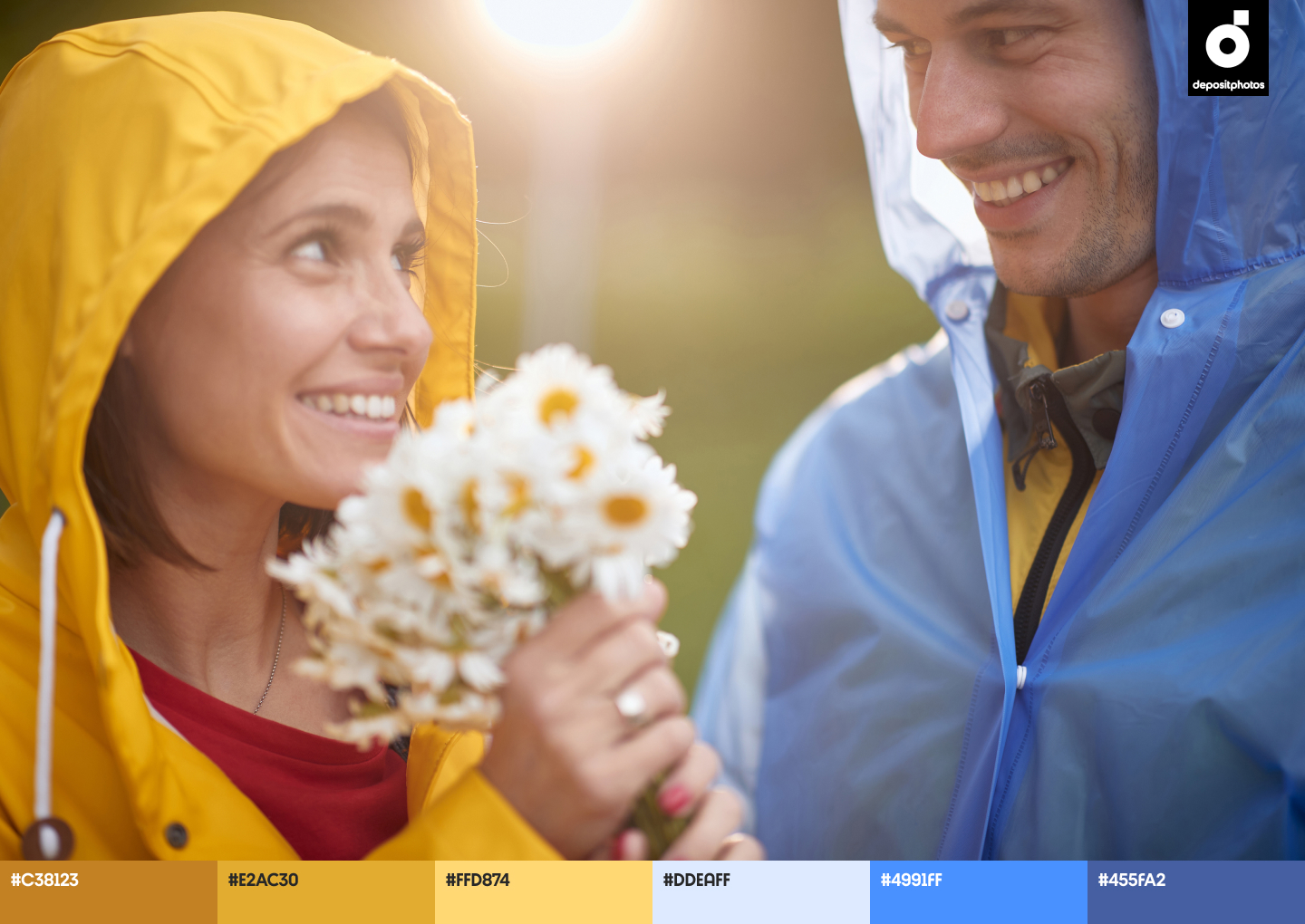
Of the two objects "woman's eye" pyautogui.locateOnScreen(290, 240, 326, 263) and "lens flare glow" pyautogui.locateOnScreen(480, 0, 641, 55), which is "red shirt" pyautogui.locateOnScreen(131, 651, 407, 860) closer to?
"woman's eye" pyautogui.locateOnScreen(290, 240, 326, 263)

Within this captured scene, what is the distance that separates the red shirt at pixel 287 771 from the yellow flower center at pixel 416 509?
0.41 meters

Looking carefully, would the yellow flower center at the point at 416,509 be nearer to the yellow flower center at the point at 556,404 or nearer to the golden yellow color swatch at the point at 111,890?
the yellow flower center at the point at 556,404

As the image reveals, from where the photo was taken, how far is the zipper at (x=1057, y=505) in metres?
1.02

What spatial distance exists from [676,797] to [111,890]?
550mm

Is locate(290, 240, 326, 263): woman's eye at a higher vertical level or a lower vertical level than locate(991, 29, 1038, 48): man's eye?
lower

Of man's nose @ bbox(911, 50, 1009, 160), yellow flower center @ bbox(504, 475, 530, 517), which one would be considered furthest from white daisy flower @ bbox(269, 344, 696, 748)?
man's nose @ bbox(911, 50, 1009, 160)

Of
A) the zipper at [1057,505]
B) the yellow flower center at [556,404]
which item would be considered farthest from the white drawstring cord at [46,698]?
the zipper at [1057,505]

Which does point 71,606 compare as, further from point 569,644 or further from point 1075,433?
point 1075,433

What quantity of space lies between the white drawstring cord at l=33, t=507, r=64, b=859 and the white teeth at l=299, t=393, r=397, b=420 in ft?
0.83

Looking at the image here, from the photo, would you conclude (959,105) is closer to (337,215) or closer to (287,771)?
(337,215)

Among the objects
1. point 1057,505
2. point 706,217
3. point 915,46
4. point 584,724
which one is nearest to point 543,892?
point 584,724

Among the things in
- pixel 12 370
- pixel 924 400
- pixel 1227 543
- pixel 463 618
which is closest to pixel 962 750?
pixel 1227 543

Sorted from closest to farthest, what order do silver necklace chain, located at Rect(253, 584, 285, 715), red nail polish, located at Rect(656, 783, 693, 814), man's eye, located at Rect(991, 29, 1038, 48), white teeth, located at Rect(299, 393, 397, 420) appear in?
red nail polish, located at Rect(656, 783, 693, 814), white teeth, located at Rect(299, 393, 397, 420), silver necklace chain, located at Rect(253, 584, 285, 715), man's eye, located at Rect(991, 29, 1038, 48)

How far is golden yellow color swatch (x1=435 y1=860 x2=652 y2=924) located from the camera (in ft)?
2.36
